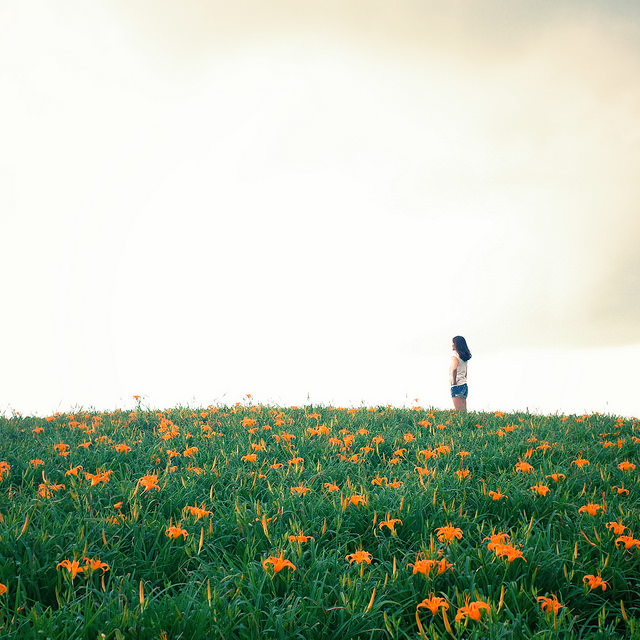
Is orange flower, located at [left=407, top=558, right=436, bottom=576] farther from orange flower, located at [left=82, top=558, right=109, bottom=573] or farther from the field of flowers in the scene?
orange flower, located at [left=82, top=558, right=109, bottom=573]

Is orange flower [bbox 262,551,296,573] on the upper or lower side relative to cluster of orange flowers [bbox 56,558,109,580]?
upper

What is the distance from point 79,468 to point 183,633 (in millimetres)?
3040

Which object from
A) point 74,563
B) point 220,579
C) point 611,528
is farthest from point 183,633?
point 611,528

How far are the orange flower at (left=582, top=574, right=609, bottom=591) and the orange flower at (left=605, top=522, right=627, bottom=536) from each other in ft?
1.74

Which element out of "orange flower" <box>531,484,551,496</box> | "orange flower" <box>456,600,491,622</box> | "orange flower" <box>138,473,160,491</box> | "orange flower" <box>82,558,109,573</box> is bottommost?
"orange flower" <box>82,558,109,573</box>

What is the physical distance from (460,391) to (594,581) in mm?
8418

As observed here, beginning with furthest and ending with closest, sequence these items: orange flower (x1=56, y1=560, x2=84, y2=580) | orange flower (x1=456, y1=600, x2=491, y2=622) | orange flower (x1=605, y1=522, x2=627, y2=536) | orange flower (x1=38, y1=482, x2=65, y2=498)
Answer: orange flower (x1=38, y1=482, x2=65, y2=498) < orange flower (x1=605, y1=522, x2=627, y2=536) < orange flower (x1=56, y1=560, x2=84, y2=580) < orange flower (x1=456, y1=600, x2=491, y2=622)

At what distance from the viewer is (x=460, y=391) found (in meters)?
11.1

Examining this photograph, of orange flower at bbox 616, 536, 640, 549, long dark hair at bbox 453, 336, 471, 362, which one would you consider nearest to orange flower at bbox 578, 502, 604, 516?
orange flower at bbox 616, 536, 640, 549

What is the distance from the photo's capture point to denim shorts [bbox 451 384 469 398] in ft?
36.3

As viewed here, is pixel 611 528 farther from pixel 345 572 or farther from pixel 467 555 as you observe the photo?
pixel 345 572

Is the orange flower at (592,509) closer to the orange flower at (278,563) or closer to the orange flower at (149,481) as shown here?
the orange flower at (278,563)

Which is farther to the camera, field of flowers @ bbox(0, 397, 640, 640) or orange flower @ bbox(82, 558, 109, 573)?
orange flower @ bbox(82, 558, 109, 573)

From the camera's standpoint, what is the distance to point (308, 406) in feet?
27.6
